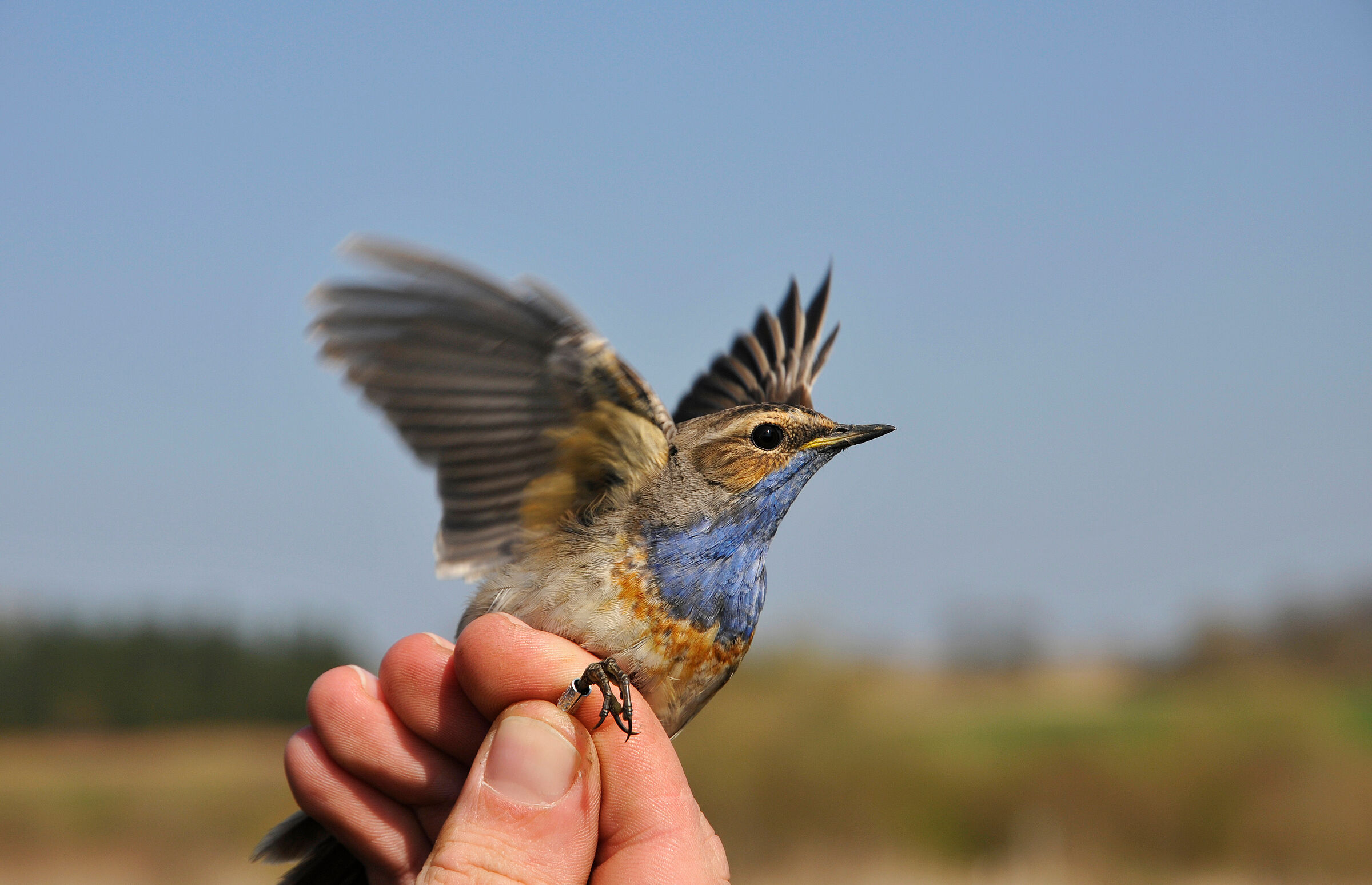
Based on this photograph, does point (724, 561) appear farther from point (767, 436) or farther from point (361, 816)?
point (361, 816)

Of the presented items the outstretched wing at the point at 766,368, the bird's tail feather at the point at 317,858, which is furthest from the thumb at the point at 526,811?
the outstretched wing at the point at 766,368

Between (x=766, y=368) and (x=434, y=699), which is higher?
(x=766, y=368)

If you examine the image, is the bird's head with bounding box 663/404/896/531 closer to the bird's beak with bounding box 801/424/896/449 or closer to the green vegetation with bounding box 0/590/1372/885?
the bird's beak with bounding box 801/424/896/449

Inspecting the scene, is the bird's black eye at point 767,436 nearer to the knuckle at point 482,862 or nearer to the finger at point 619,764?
the finger at point 619,764

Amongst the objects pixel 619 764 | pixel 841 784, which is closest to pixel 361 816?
pixel 619 764

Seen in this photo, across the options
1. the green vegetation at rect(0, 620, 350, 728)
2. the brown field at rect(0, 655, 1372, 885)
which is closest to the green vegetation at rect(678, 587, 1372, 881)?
the brown field at rect(0, 655, 1372, 885)
